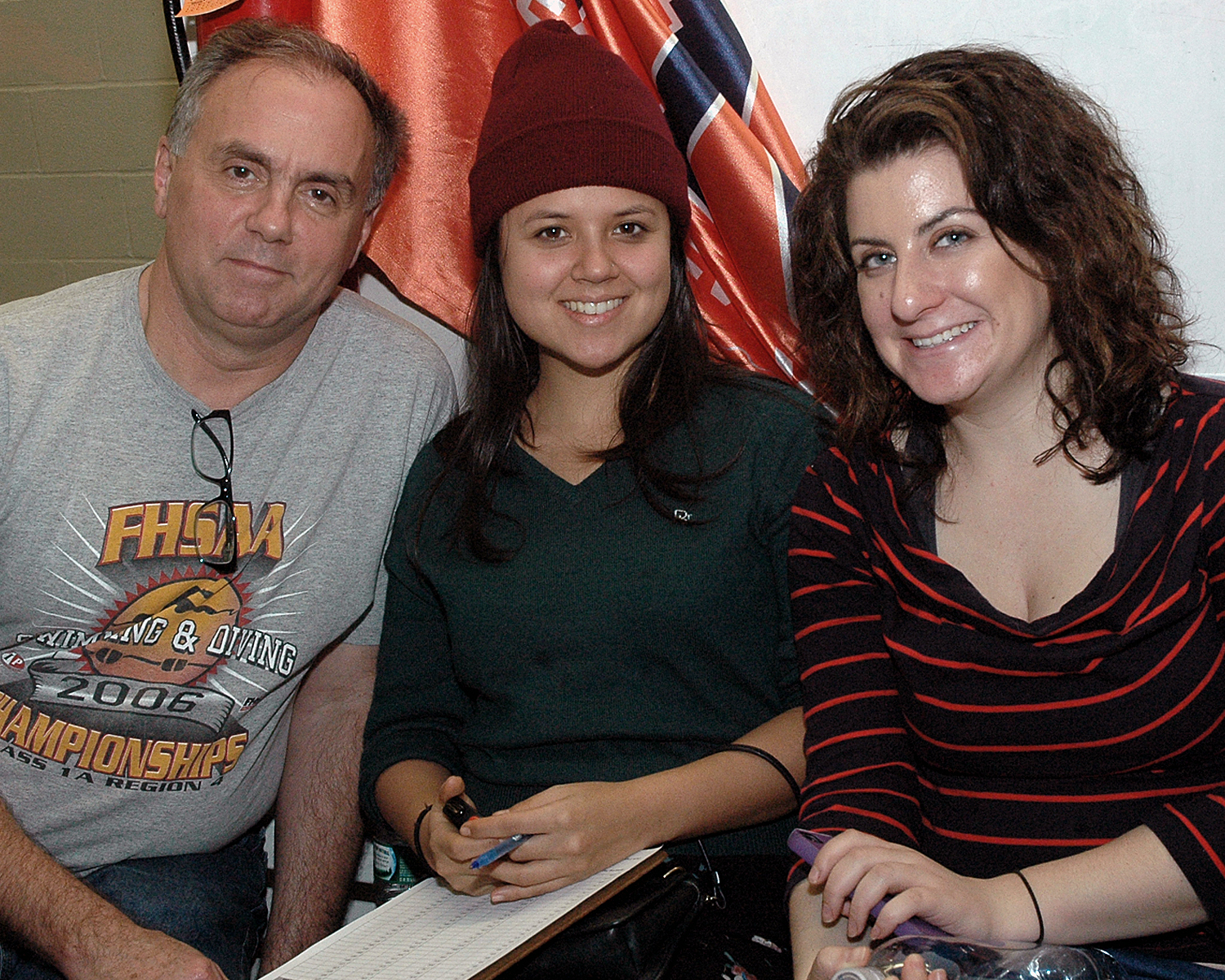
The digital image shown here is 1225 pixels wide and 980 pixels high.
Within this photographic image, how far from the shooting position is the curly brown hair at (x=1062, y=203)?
1.30 m

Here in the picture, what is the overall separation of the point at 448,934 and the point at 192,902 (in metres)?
0.60

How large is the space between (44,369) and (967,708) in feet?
4.44

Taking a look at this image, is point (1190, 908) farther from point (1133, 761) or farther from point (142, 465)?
point (142, 465)

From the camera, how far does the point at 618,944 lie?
131cm

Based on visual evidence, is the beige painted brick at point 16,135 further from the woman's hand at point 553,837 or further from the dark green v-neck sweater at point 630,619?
the woman's hand at point 553,837

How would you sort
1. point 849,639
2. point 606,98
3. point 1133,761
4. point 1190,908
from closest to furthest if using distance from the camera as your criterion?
point 1190,908 < point 1133,761 < point 849,639 < point 606,98

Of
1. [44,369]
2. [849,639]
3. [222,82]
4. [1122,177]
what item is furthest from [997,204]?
[44,369]

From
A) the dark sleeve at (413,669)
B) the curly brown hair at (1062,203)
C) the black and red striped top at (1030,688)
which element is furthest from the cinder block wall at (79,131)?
the black and red striped top at (1030,688)

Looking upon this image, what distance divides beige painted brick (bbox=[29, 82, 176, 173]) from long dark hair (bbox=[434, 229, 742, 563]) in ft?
3.76

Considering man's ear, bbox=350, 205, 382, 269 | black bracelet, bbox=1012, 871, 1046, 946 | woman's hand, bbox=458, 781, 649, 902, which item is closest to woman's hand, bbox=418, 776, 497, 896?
woman's hand, bbox=458, 781, 649, 902

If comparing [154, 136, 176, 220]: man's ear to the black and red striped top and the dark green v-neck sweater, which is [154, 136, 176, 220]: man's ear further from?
the black and red striped top

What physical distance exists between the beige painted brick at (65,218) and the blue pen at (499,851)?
6.15ft

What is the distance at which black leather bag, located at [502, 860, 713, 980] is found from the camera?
1.31 meters

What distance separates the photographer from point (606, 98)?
5.42ft
